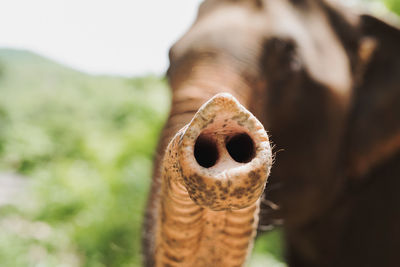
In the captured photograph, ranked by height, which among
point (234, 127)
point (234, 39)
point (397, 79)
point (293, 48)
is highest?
point (397, 79)

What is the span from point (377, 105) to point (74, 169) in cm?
394

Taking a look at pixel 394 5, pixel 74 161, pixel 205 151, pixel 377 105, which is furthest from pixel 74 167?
pixel 205 151

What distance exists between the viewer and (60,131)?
8.69 metres

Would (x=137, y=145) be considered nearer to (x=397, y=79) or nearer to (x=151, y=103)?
(x=151, y=103)

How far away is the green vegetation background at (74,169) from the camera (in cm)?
383

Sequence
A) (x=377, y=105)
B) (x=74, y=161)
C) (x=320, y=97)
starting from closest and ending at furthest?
(x=320, y=97) < (x=377, y=105) < (x=74, y=161)

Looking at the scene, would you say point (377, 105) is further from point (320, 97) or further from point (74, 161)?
point (74, 161)

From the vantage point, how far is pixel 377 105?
2.07 metres

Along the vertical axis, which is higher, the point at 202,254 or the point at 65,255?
the point at 202,254

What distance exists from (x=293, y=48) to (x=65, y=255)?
3336 mm

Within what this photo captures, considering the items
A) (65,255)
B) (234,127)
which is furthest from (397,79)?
(65,255)

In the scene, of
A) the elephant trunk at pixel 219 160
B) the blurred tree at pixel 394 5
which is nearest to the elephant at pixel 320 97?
the elephant trunk at pixel 219 160

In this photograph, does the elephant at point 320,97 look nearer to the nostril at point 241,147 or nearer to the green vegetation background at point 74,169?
the green vegetation background at point 74,169

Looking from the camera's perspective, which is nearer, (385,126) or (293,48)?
(293,48)
